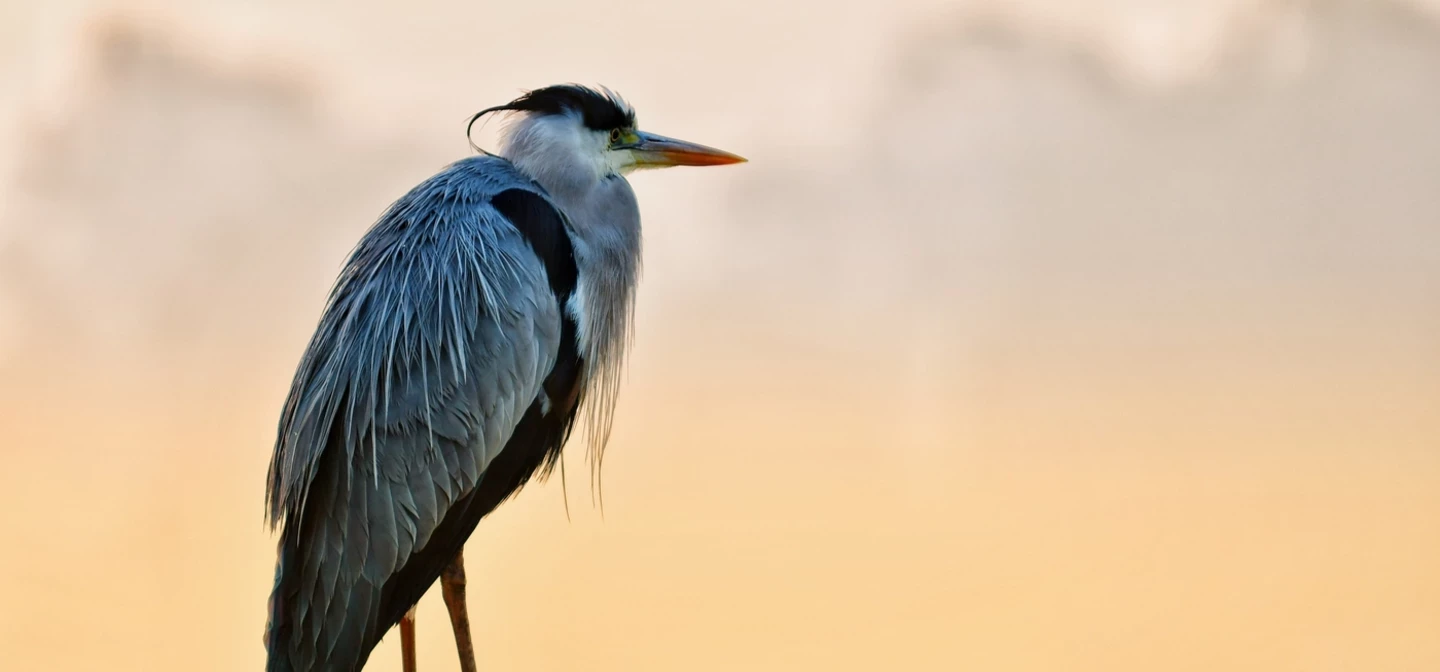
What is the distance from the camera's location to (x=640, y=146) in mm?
3146

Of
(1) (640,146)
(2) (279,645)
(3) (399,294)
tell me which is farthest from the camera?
(1) (640,146)

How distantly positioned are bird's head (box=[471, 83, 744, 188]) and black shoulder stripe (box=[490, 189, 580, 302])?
11cm

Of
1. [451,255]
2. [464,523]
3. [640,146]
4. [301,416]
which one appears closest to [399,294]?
[451,255]

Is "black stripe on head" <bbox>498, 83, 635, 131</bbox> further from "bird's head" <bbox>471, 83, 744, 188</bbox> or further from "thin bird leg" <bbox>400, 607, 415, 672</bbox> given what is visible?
"thin bird leg" <bbox>400, 607, 415, 672</bbox>

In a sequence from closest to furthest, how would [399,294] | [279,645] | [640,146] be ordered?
1. [279,645]
2. [399,294]
3. [640,146]

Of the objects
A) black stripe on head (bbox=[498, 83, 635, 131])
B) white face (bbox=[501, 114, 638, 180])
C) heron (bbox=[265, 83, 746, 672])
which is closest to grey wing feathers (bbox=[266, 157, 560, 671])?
heron (bbox=[265, 83, 746, 672])

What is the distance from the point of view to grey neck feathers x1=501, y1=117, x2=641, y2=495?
300cm

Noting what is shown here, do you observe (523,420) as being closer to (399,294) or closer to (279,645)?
(399,294)

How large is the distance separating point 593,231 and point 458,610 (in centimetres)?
89

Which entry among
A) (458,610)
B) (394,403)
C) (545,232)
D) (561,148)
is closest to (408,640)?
(458,610)

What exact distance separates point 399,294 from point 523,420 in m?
0.37

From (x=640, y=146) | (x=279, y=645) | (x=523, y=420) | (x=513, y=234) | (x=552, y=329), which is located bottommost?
(x=279, y=645)

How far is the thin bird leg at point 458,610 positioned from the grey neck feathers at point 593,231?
47 centimetres

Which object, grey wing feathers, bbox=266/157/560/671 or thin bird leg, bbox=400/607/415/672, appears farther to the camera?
thin bird leg, bbox=400/607/415/672
